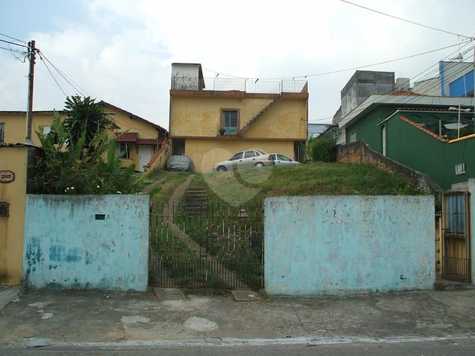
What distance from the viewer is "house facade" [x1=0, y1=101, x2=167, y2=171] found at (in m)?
29.7

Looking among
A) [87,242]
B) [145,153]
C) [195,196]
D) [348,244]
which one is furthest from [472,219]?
[145,153]

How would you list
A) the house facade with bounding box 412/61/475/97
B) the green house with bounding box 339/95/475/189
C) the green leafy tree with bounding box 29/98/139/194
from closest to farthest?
the green leafy tree with bounding box 29/98/139/194, the green house with bounding box 339/95/475/189, the house facade with bounding box 412/61/475/97

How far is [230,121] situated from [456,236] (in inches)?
874

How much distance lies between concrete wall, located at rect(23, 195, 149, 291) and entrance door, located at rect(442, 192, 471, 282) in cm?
654

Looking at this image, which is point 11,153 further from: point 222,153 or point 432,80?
point 432,80

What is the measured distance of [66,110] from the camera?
12.2 meters

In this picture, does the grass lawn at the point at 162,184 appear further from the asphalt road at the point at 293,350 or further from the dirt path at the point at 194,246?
the asphalt road at the point at 293,350

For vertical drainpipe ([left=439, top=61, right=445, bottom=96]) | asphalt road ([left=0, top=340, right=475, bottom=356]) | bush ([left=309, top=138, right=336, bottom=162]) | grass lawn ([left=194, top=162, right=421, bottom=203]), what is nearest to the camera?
asphalt road ([left=0, top=340, right=475, bottom=356])

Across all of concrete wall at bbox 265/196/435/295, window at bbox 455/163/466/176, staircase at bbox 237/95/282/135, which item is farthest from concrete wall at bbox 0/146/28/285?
staircase at bbox 237/95/282/135

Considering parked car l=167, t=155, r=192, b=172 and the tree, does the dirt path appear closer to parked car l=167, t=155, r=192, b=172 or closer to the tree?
the tree

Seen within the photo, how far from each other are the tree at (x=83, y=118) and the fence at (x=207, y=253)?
3.62 m

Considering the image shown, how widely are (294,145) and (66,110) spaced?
2064 centimetres

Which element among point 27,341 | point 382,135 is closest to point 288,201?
point 27,341

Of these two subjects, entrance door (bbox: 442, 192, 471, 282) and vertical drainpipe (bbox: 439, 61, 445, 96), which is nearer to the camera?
entrance door (bbox: 442, 192, 471, 282)
